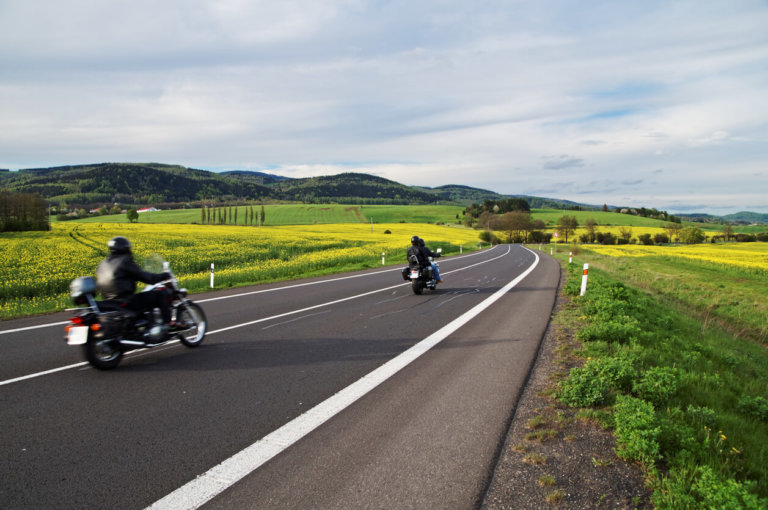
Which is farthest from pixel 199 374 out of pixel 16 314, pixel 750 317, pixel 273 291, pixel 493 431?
pixel 750 317

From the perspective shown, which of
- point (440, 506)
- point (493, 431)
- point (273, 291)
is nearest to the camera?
point (440, 506)

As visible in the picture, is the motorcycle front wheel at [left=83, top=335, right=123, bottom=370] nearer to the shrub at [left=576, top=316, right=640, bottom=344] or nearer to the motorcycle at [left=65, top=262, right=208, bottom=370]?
the motorcycle at [left=65, top=262, right=208, bottom=370]

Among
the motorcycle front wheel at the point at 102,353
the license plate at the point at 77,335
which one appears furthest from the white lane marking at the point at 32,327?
the license plate at the point at 77,335

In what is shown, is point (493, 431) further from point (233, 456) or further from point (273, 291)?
point (273, 291)

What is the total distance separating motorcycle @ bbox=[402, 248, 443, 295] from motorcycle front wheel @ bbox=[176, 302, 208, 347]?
276 inches

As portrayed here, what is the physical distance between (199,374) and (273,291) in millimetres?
8145

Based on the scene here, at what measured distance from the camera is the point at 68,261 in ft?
69.2

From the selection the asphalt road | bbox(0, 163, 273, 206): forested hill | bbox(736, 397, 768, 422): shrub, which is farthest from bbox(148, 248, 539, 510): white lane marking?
bbox(0, 163, 273, 206): forested hill

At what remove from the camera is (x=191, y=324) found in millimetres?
6836

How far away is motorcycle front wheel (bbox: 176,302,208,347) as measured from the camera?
681 centimetres

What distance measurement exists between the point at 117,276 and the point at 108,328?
2.40 feet

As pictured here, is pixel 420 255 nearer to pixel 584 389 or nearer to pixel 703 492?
pixel 584 389

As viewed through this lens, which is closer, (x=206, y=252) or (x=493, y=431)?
(x=493, y=431)

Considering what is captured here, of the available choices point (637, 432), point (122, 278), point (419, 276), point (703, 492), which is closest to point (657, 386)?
point (637, 432)
